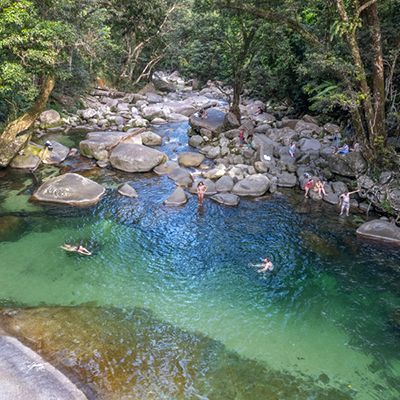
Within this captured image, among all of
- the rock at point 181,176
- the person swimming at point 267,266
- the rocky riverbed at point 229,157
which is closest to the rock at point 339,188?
the rocky riverbed at point 229,157

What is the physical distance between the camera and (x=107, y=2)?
3431 cm

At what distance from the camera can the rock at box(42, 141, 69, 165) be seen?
23.0m

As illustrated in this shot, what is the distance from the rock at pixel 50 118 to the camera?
29.4 metres

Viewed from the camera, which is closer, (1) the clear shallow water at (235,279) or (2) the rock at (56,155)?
(1) the clear shallow water at (235,279)

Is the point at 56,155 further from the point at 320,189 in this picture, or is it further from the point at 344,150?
the point at 344,150

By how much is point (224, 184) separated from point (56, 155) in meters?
10.8

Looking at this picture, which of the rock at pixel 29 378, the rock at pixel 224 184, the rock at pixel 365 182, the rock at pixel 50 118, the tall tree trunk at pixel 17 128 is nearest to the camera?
the rock at pixel 29 378

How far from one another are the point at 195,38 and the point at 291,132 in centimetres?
995

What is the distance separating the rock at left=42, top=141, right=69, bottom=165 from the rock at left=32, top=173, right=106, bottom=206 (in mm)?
4513

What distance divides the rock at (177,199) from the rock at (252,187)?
297 cm

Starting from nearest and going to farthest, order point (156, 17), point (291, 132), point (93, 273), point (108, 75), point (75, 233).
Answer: point (93, 273), point (75, 233), point (291, 132), point (156, 17), point (108, 75)

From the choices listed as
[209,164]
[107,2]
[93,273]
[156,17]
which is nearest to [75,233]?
[93,273]

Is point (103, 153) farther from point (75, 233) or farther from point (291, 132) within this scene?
point (291, 132)

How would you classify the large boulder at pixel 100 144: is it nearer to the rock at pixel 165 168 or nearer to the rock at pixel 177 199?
the rock at pixel 165 168
